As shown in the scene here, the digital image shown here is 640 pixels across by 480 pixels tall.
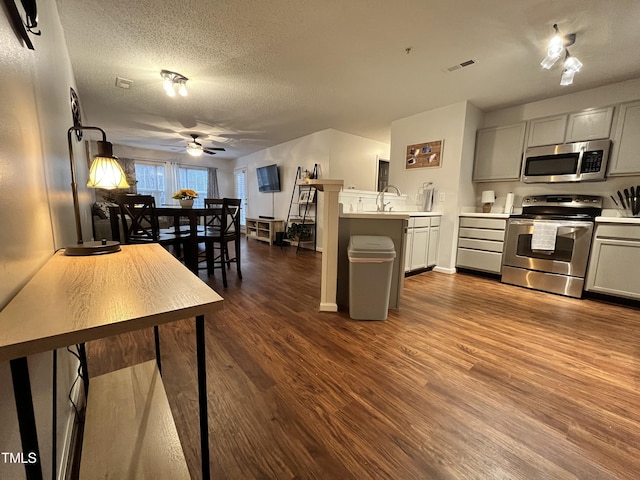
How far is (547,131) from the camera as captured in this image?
3.25 metres

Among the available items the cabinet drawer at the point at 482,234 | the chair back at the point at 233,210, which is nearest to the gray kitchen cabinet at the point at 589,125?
the cabinet drawer at the point at 482,234

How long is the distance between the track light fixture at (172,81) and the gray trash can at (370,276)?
278cm

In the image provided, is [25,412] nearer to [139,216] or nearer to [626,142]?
[139,216]

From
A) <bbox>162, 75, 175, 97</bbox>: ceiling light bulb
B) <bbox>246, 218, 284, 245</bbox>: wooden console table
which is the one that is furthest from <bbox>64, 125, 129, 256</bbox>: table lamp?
<bbox>246, 218, 284, 245</bbox>: wooden console table

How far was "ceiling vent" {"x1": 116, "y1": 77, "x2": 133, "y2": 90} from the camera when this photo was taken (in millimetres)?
3137

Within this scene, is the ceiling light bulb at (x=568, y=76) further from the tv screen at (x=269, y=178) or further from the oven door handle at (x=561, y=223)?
the tv screen at (x=269, y=178)

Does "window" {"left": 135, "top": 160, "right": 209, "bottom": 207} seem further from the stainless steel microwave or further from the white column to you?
the stainless steel microwave

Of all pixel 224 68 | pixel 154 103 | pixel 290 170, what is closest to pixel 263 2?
pixel 224 68

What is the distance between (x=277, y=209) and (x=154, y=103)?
3.33m

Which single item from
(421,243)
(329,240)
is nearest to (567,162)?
(421,243)

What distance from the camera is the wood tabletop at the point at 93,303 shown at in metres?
0.44

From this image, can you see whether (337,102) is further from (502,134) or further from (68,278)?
(68,278)

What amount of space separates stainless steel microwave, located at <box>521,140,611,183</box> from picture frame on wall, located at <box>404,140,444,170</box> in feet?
3.52

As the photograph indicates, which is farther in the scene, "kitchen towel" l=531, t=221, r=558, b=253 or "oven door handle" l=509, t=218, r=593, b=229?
"kitchen towel" l=531, t=221, r=558, b=253
